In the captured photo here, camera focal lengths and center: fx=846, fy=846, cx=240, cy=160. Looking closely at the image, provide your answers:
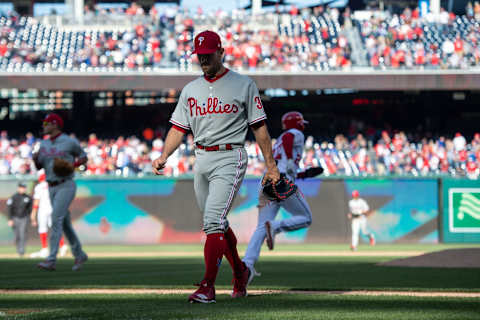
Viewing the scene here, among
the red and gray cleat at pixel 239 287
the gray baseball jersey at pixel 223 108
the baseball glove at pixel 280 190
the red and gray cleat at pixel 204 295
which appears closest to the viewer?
the red and gray cleat at pixel 204 295

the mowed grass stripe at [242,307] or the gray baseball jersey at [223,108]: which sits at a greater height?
the gray baseball jersey at [223,108]

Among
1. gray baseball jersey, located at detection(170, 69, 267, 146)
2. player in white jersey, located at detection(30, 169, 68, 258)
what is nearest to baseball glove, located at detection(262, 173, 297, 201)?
gray baseball jersey, located at detection(170, 69, 267, 146)

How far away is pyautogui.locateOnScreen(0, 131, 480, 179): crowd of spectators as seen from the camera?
2475cm

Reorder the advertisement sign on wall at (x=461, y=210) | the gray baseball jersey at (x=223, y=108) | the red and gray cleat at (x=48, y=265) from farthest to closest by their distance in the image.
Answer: the advertisement sign on wall at (x=461, y=210) < the red and gray cleat at (x=48, y=265) < the gray baseball jersey at (x=223, y=108)

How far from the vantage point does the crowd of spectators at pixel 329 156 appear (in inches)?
974

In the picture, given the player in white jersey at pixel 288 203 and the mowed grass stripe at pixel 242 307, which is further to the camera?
the player in white jersey at pixel 288 203

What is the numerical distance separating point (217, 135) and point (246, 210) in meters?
16.2

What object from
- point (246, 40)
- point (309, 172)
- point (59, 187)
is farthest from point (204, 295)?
point (246, 40)

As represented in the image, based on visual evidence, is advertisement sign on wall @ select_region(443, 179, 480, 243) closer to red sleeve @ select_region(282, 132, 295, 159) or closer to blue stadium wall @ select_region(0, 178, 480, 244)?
blue stadium wall @ select_region(0, 178, 480, 244)

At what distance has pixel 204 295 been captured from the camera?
6160mm

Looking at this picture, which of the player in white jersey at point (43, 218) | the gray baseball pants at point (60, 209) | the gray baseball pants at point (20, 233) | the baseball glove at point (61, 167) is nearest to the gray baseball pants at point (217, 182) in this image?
the baseball glove at point (61, 167)

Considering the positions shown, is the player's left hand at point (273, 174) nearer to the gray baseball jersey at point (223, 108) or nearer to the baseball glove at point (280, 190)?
the gray baseball jersey at point (223, 108)

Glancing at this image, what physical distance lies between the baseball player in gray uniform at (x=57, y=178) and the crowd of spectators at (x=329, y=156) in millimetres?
11929

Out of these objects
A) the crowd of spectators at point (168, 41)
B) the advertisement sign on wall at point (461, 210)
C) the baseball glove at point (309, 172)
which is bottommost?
the advertisement sign on wall at point (461, 210)
